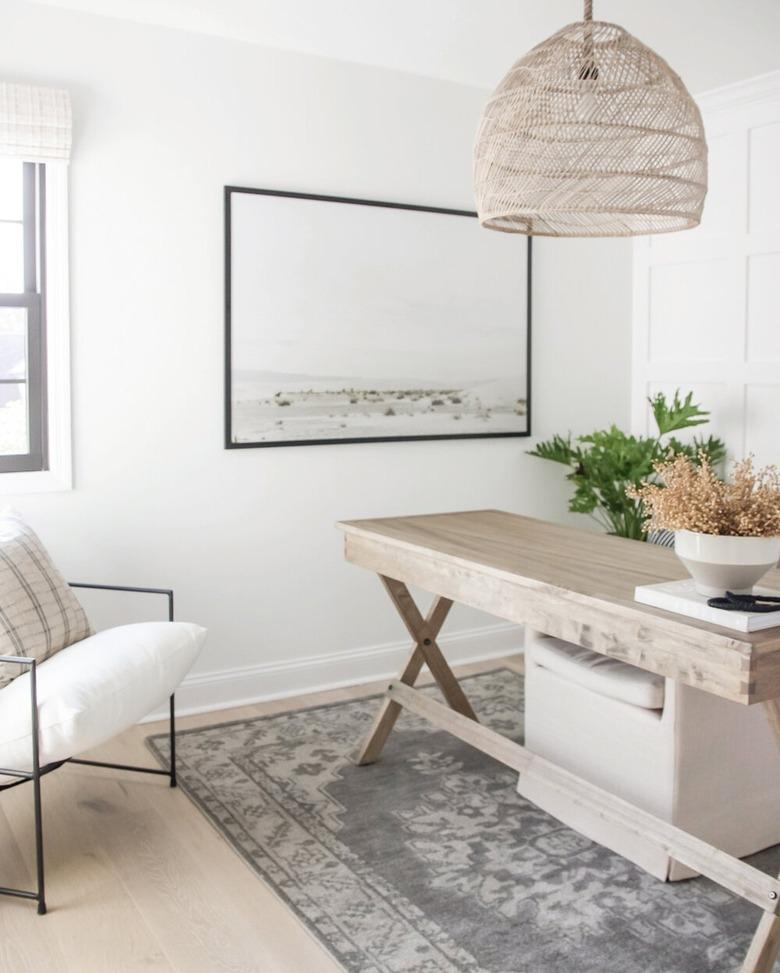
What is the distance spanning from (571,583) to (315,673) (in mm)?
2036

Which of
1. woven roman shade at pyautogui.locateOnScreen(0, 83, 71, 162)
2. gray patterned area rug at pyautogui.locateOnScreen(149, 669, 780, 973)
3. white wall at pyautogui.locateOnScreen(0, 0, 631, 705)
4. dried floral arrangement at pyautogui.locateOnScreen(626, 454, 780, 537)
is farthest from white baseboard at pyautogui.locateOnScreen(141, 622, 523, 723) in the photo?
dried floral arrangement at pyautogui.locateOnScreen(626, 454, 780, 537)

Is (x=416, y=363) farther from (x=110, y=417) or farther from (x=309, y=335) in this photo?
(x=110, y=417)

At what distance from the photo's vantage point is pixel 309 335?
4.12 meters

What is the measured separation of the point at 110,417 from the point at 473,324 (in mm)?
1681

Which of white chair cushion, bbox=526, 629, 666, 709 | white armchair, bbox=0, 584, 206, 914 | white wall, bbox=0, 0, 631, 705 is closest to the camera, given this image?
white armchair, bbox=0, 584, 206, 914

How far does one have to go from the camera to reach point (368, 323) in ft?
14.0

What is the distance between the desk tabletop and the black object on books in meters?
0.05

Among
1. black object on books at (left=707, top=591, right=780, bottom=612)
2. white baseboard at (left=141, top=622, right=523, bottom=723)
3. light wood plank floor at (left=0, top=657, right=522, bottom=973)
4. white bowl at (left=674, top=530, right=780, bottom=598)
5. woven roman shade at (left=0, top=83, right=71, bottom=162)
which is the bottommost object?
light wood plank floor at (left=0, top=657, right=522, bottom=973)

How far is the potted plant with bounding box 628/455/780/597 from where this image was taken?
213cm

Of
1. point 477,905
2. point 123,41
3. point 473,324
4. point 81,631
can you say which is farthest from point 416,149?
point 477,905

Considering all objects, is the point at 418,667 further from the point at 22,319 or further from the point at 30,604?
A: the point at 22,319

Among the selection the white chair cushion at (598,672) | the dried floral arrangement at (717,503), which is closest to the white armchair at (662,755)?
the white chair cushion at (598,672)

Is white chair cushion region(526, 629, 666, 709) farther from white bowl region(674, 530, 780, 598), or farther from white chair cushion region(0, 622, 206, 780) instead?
white chair cushion region(0, 622, 206, 780)

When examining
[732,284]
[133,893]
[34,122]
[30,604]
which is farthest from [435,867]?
[732,284]
